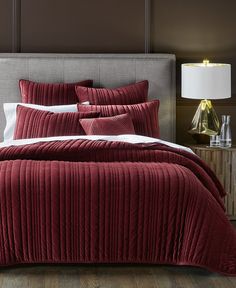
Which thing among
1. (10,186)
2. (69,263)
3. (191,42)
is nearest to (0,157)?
(10,186)

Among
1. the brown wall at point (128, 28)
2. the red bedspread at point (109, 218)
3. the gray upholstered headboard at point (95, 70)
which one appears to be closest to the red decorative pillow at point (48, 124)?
the gray upholstered headboard at point (95, 70)

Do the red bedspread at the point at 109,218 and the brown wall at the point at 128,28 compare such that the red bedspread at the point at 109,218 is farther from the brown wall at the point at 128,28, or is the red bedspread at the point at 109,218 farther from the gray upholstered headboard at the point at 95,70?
the brown wall at the point at 128,28

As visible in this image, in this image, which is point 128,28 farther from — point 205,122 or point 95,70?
point 205,122

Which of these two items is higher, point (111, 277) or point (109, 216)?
point (109, 216)

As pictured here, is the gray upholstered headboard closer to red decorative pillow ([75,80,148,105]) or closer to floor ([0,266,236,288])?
red decorative pillow ([75,80,148,105])

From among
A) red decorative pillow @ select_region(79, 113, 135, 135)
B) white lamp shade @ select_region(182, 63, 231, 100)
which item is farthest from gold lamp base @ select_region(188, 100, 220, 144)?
red decorative pillow @ select_region(79, 113, 135, 135)

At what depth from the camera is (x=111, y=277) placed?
3.70 metres

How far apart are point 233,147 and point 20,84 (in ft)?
5.23

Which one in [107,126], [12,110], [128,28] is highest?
[128,28]

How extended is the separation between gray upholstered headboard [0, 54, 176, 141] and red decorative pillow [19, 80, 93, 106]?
0.14m

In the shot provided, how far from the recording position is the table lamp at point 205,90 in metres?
5.19

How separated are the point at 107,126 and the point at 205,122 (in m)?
0.89

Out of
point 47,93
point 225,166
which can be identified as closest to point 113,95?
point 47,93

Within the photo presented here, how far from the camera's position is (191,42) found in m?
5.71
